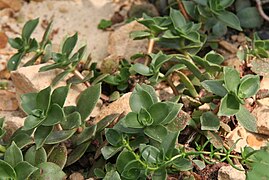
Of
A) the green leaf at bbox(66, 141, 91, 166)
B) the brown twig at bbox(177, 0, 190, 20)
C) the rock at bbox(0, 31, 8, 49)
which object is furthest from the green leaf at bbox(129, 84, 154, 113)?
the rock at bbox(0, 31, 8, 49)

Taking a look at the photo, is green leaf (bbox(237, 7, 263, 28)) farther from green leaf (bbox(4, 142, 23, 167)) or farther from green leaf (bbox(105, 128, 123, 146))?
green leaf (bbox(4, 142, 23, 167))

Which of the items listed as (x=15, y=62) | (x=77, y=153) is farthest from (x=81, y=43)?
(x=77, y=153)

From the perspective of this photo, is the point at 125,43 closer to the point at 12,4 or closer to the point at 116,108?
the point at 116,108

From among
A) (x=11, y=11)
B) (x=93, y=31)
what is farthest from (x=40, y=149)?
(x=11, y=11)

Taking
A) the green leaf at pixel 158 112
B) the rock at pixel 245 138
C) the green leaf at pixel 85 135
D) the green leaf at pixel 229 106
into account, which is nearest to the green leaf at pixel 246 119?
the green leaf at pixel 229 106

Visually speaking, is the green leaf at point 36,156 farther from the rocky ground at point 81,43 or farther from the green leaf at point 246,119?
the green leaf at point 246,119
